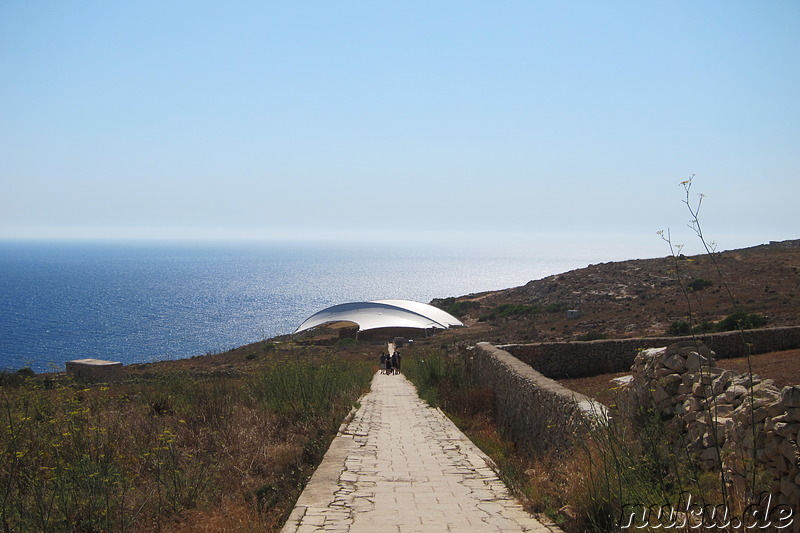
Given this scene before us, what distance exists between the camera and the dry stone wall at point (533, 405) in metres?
6.88

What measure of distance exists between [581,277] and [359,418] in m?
48.6

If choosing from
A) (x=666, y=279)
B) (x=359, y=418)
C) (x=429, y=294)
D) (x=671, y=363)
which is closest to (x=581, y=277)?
(x=666, y=279)

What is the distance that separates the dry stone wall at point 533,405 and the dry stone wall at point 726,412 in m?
0.58

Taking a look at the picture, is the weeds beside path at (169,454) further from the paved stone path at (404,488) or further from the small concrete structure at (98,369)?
the small concrete structure at (98,369)

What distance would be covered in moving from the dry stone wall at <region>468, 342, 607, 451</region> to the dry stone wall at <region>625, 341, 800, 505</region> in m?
0.58

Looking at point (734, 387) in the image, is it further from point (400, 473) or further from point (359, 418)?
point (359, 418)

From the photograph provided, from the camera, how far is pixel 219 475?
6434 mm

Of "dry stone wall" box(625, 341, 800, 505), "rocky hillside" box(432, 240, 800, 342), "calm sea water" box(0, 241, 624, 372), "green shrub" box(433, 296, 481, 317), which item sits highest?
"dry stone wall" box(625, 341, 800, 505)

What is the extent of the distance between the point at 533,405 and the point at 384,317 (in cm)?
3911

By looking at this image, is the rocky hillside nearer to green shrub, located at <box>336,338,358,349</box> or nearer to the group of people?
green shrub, located at <box>336,338,358,349</box>

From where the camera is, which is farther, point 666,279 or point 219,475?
point 666,279

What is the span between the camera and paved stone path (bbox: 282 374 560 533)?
5.41 metres

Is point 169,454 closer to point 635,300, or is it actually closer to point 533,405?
point 533,405

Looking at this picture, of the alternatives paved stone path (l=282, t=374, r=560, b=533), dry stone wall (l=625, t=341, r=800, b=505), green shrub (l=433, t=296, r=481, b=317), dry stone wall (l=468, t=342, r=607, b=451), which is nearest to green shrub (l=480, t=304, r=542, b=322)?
green shrub (l=433, t=296, r=481, b=317)
